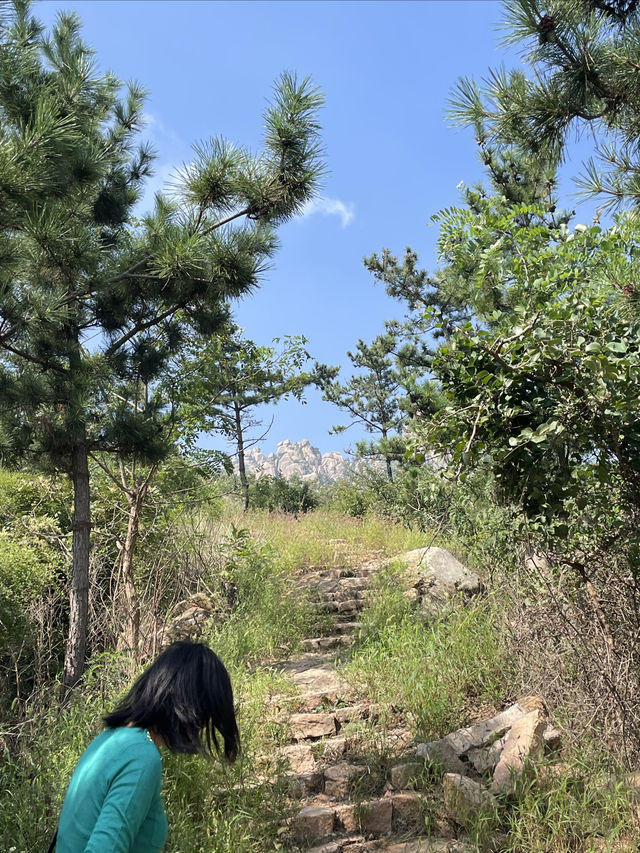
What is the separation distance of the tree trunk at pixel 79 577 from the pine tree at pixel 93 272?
1cm

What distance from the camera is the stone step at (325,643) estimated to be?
646 centimetres

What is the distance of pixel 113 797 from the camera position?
4.78 feet

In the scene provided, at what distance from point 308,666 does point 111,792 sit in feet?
15.0

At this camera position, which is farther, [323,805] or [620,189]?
[620,189]

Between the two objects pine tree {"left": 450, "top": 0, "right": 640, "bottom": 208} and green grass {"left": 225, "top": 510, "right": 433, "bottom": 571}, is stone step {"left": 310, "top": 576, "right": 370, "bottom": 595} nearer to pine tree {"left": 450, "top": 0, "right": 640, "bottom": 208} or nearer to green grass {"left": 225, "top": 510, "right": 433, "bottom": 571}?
green grass {"left": 225, "top": 510, "right": 433, "bottom": 571}

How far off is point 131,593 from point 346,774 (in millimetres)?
2692

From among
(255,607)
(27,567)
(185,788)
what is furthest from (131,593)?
(185,788)

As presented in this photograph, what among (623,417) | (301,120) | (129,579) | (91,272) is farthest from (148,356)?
(623,417)

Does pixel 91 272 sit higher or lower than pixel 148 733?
higher

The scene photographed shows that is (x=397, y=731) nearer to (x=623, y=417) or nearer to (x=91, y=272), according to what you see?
(x=623, y=417)

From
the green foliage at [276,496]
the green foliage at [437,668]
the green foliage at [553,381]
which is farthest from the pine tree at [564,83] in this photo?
the green foliage at [276,496]

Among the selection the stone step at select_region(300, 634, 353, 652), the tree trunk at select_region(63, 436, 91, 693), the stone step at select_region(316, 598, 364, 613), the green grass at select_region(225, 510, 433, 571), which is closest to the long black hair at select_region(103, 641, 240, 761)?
the tree trunk at select_region(63, 436, 91, 693)

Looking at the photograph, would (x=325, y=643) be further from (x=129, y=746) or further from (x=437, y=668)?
(x=129, y=746)

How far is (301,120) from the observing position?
4.96 m
